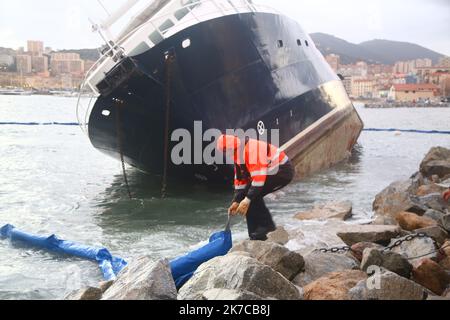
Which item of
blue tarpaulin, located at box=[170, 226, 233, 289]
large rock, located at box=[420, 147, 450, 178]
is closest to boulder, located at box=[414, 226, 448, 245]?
blue tarpaulin, located at box=[170, 226, 233, 289]

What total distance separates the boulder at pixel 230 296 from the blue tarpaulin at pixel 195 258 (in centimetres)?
124

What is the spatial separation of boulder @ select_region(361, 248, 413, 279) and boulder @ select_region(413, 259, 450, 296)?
11 cm

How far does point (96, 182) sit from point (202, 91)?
4.94 m

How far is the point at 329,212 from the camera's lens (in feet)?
25.7

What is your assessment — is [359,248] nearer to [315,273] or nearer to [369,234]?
[369,234]

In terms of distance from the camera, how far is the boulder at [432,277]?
12.7 feet

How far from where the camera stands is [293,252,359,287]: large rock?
4254 mm

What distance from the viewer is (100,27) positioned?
340 inches

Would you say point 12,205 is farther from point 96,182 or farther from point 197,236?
point 197,236

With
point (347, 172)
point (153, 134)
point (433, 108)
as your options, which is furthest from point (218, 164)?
point (433, 108)

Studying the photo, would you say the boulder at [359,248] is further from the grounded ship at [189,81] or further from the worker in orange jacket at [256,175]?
the grounded ship at [189,81]

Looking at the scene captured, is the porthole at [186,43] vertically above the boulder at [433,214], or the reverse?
the porthole at [186,43]

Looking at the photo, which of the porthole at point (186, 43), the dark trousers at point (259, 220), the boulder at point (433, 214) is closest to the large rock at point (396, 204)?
the boulder at point (433, 214)

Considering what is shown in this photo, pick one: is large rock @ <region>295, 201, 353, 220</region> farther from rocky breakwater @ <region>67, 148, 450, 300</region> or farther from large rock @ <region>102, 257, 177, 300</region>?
large rock @ <region>102, 257, 177, 300</region>
